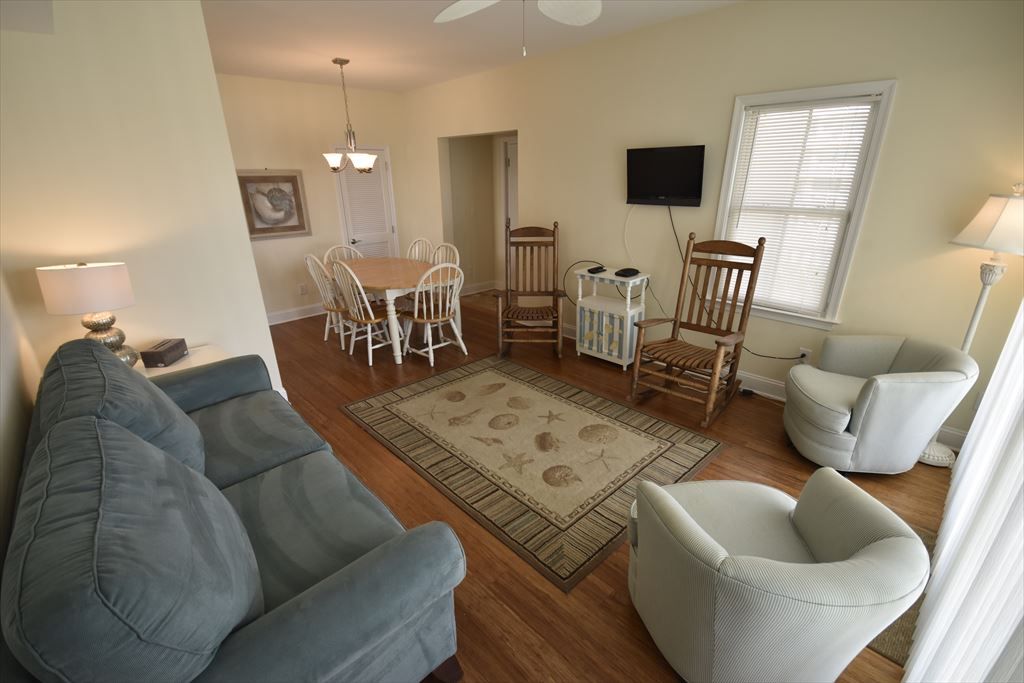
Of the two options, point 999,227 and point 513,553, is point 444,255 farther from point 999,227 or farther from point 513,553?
point 999,227

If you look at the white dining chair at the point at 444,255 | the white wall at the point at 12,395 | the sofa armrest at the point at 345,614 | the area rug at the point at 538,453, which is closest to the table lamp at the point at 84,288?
the white wall at the point at 12,395

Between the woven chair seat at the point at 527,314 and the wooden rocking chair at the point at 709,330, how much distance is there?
1.09 metres

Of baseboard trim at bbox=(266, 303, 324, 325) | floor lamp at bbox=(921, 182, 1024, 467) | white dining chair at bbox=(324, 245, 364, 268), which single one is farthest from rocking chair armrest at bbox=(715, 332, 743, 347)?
baseboard trim at bbox=(266, 303, 324, 325)

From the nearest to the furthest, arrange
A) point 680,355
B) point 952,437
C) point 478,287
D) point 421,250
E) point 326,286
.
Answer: point 952,437 → point 680,355 → point 326,286 → point 421,250 → point 478,287

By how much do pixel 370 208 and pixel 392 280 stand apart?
2336 millimetres

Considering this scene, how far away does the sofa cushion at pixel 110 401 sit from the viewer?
4.43ft

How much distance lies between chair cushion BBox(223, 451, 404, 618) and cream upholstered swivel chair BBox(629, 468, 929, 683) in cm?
87

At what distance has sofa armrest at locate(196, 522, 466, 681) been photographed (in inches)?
35.4

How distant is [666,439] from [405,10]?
3.35 m

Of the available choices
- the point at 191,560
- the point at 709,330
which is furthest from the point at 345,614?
the point at 709,330

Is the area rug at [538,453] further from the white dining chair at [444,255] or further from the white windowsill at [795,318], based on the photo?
the white dining chair at [444,255]

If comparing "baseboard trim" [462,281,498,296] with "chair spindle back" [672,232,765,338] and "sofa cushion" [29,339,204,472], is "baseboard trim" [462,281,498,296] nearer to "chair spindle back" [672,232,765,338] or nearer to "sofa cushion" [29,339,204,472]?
"chair spindle back" [672,232,765,338]

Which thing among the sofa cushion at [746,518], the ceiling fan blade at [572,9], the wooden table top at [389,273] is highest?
the ceiling fan blade at [572,9]

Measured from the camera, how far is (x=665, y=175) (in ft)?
11.1
